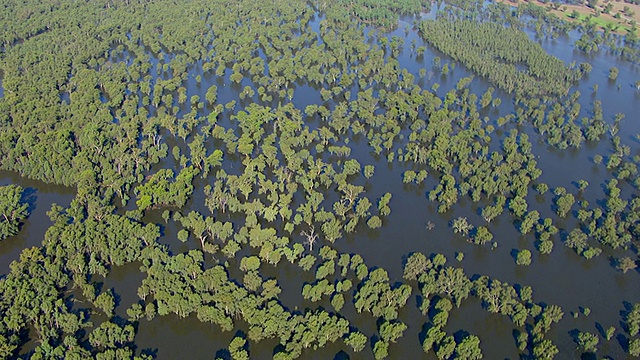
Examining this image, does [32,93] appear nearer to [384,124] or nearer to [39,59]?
[39,59]

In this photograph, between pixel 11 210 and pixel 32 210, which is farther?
pixel 32 210

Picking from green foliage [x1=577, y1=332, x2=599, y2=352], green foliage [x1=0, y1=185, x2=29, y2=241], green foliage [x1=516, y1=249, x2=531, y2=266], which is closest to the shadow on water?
green foliage [x1=0, y1=185, x2=29, y2=241]

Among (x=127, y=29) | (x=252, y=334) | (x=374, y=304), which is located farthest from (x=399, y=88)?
(x=127, y=29)

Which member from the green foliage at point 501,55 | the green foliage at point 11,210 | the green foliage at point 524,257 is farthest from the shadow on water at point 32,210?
the green foliage at point 501,55

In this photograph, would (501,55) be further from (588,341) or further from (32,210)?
(32,210)

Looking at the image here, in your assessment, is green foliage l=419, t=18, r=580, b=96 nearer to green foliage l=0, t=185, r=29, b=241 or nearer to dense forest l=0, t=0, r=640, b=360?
dense forest l=0, t=0, r=640, b=360

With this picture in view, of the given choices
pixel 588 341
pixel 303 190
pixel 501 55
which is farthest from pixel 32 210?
pixel 501 55

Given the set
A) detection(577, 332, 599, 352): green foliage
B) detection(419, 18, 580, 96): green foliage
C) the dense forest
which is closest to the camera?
detection(577, 332, 599, 352): green foliage

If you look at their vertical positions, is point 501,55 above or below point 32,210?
below

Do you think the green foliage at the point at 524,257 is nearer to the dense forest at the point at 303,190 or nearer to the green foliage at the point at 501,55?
the dense forest at the point at 303,190

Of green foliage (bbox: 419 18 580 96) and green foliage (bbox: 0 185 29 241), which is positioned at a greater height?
green foliage (bbox: 0 185 29 241)
